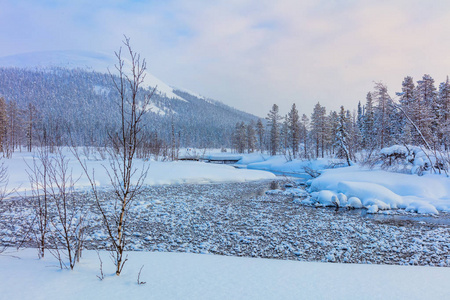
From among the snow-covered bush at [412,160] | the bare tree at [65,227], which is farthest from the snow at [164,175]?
the snow-covered bush at [412,160]

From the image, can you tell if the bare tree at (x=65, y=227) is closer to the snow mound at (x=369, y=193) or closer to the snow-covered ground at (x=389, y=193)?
the snow-covered ground at (x=389, y=193)

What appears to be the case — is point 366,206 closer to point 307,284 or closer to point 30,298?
point 307,284

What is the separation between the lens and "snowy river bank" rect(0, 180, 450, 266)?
6.47 m

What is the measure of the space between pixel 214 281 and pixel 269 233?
4.83 metres

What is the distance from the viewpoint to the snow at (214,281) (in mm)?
3178

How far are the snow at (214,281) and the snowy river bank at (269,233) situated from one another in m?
1.85

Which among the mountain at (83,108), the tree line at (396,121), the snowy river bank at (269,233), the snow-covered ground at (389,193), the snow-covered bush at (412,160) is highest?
the mountain at (83,108)

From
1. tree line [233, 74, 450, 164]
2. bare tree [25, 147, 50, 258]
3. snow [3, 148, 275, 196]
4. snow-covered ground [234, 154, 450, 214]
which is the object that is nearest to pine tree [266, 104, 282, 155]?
tree line [233, 74, 450, 164]

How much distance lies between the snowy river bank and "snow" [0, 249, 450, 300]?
1.85m

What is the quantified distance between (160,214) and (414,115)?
30836 millimetres

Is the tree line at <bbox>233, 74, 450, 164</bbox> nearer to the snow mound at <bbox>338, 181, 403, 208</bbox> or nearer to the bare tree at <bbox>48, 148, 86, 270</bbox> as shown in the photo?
the snow mound at <bbox>338, 181, 403, 208</bbox>

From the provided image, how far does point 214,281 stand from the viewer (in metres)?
3.68

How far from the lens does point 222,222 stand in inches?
371

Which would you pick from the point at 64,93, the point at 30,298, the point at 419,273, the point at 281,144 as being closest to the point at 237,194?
the point at 419,273
